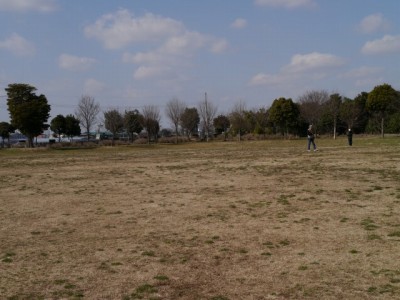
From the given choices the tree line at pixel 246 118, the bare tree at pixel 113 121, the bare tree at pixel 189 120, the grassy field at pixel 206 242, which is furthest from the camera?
the bare tree at pixel 189 120

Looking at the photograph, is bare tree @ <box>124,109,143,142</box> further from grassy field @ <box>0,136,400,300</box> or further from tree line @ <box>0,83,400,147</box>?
grassy field @ <box>0,136,400,300</box>

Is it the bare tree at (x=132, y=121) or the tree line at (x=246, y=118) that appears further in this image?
the bare tree at (x=132, y=121)

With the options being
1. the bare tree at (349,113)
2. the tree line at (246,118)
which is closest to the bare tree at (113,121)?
the tree line at (246,118)

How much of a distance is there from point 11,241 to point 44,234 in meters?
0.57

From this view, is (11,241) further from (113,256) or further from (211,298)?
(211,298)

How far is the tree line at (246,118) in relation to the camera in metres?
47.6

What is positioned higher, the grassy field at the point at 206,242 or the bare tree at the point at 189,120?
the bare tree at the point at 189,120

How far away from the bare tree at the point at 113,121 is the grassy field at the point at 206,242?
5462 cm

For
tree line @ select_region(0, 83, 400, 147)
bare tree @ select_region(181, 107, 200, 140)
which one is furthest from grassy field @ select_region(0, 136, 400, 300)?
bare tree @ select_region(181, 107, 200, 140)

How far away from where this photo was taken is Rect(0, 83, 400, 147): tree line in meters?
47.6

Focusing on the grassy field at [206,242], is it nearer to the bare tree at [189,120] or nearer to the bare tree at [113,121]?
the bare tree at [113,121]

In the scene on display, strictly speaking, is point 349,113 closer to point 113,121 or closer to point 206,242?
point 113,121

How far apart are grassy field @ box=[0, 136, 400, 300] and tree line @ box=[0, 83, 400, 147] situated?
3803 cm

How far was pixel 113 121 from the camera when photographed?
66.6m
